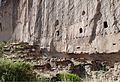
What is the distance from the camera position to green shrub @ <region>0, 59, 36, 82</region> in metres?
11.5

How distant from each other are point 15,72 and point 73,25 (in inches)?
330

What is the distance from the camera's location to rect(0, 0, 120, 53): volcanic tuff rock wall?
15617mm

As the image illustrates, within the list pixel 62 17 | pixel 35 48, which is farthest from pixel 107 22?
pixel 35 48

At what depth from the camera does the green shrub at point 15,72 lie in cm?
1146

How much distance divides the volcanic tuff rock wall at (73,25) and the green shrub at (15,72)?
17.7ft

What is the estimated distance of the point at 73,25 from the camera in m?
19.3

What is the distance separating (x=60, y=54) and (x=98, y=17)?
5734mm

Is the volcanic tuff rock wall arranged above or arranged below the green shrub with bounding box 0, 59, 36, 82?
above

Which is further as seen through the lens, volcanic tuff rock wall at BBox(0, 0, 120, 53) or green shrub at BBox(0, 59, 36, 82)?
volcanic tuff rock wall at BBox(0, 0, 120, 53)

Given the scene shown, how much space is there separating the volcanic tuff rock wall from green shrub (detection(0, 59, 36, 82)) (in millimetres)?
5399

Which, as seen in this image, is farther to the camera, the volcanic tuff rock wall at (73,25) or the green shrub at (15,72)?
the volcanic tuff rock wall at (73,25)

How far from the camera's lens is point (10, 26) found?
35.8 metres

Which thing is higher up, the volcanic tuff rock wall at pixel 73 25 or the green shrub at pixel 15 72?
the volcanic tuff rock wall at pixel 73 25

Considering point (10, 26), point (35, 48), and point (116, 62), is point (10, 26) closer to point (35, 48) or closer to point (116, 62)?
point (35, 48)
